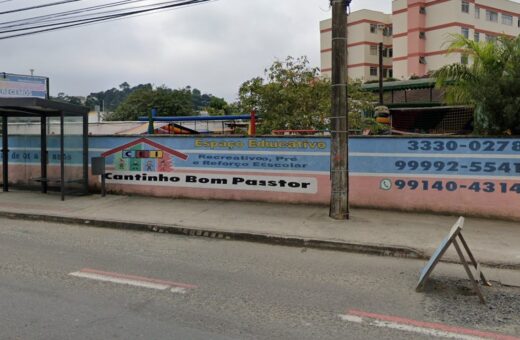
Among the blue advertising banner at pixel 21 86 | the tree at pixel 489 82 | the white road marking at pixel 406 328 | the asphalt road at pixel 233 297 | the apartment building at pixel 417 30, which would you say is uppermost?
the apartment building at pixel 417 30

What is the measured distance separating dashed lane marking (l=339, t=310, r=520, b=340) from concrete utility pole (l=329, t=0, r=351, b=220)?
4.54 meters

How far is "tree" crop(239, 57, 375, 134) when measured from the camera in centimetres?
1538

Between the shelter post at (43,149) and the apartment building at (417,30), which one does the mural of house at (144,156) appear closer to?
the shelter post at (43,149)

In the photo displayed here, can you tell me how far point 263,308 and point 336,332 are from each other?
886mm

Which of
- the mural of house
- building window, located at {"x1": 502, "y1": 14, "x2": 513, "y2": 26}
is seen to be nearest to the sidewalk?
the mural of house

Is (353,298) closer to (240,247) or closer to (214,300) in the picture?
(214,300)

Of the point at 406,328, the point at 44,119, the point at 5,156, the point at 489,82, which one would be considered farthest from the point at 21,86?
the point at 406,328

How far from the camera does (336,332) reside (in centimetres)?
441

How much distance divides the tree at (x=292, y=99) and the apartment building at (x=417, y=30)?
41428 millimetres

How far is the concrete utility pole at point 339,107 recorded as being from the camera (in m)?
9.16

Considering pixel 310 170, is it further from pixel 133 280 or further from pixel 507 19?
pixel 507 19

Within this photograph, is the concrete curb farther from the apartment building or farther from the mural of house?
the apartment building

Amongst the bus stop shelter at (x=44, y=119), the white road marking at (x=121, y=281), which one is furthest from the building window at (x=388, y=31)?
the white road marking at (x=121, y=281)

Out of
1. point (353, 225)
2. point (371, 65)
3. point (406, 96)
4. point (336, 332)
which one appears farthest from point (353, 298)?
point (371, 65)
